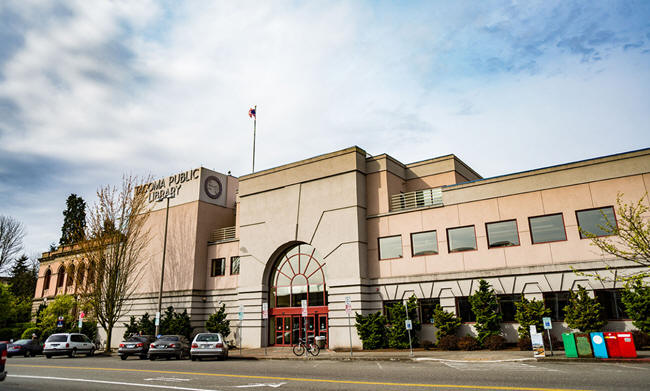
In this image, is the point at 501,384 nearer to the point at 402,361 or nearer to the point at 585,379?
the point at 585,379

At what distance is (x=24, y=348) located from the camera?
33.9 metres

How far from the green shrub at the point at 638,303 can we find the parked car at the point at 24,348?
40.1 metres

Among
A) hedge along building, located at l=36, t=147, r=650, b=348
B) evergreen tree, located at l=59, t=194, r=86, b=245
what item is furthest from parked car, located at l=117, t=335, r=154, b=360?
evergreen tree, located at l=59, t=194, r=86, b=245

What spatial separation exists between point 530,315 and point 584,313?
252cm

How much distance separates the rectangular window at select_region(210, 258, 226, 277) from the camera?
37.2 meters

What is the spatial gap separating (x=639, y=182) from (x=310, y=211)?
19786 mm

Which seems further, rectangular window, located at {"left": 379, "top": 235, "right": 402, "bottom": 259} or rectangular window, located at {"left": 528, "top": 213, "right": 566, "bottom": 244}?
rectangular window, located at {"left": 379, "top": 235, "right": 402, "bottom": 259}

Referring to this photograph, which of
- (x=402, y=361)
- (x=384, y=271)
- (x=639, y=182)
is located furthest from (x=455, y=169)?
(x=402, y=361)

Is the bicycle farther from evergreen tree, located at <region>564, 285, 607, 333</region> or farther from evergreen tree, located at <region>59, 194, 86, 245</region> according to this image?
evergreen tree, located at <region>59, 194, 86, 245</region>

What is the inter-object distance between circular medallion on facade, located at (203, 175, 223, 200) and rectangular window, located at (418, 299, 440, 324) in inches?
853

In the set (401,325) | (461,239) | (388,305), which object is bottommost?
(401,325)

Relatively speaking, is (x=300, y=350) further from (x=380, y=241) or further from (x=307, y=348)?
(x=380, y=241)

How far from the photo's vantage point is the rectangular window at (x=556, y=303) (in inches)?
917

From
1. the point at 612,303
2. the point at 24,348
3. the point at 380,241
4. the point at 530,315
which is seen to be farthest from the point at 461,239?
the point at 24,348
